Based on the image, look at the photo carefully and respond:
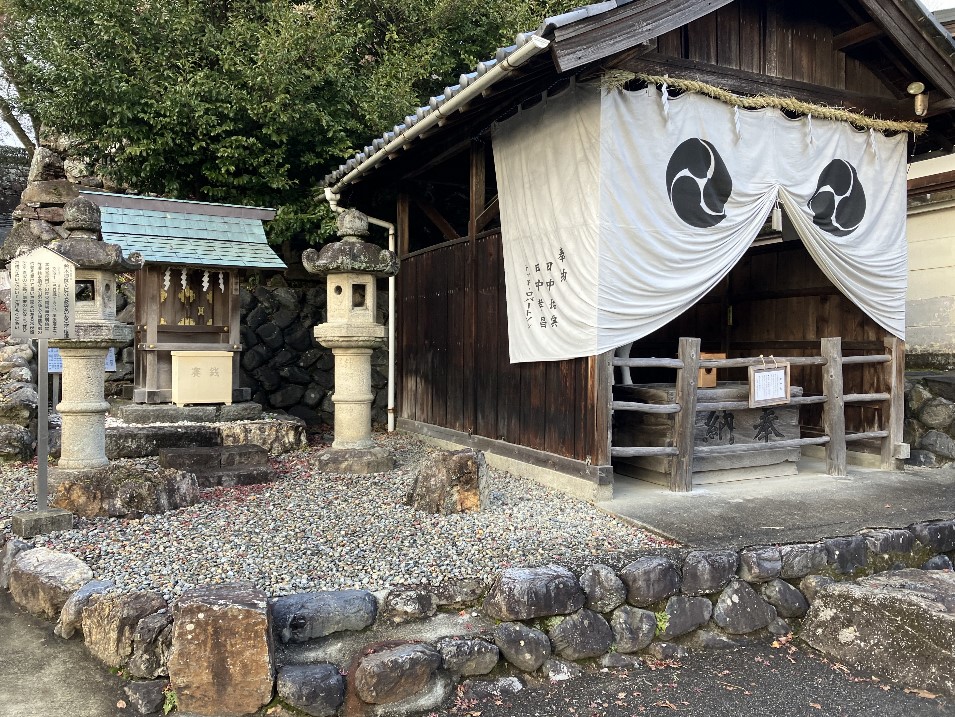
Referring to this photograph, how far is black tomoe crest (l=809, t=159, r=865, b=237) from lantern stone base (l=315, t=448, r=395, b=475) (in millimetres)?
5122

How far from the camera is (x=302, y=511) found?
5.66m

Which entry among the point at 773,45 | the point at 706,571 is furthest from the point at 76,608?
the point at 773,45

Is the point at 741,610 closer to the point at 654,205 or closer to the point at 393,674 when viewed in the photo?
the point at 393,674

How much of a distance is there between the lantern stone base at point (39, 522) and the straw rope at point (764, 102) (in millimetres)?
5504

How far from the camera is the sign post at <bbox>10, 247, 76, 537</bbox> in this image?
526 centimetres

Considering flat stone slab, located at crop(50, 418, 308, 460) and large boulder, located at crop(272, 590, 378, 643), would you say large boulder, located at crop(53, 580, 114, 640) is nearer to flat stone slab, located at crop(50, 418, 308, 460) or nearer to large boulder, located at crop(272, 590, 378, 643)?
large boulder, located at crop(272, 590, 378, 643)

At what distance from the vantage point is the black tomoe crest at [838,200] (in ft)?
21.8

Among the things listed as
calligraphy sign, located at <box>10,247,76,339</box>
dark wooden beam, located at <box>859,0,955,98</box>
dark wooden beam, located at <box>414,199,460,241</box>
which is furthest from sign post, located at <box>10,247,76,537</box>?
dark wooden beam, located at <box>859,0,955,98</box>

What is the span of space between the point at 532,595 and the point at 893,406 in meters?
5.44

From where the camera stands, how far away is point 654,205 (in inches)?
228

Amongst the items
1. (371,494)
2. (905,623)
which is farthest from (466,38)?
(905,623)

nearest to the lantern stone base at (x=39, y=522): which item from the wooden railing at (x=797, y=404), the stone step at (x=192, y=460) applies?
the stone step at (x=192, y=460)

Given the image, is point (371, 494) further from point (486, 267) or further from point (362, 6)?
point (362, 6)

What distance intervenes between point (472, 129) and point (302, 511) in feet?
14.7
